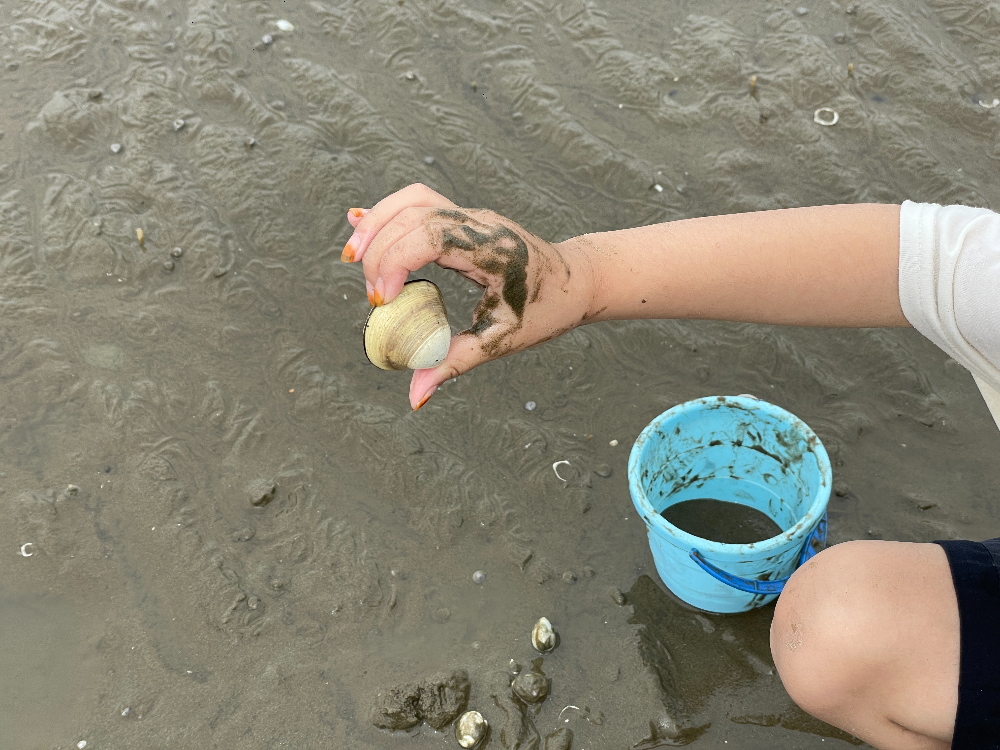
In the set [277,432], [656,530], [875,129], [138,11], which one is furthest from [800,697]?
[138,11]

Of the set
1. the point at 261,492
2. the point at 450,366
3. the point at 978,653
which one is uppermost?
the point at 450,366

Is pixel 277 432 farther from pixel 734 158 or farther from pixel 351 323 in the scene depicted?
pixel 734 158

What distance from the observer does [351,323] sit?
2.98 metres

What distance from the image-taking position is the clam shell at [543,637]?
2.29m

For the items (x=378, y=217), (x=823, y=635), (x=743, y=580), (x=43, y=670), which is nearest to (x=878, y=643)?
(x=823, y=635)

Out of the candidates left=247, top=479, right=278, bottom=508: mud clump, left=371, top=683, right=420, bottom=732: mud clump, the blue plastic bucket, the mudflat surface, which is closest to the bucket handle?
the blue plastic bucket

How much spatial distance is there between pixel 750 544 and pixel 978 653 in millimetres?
585

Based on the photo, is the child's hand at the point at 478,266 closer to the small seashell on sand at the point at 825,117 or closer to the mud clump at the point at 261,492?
the mud clump at the point at 261,492

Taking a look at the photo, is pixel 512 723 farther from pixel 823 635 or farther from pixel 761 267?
pixel 761 267

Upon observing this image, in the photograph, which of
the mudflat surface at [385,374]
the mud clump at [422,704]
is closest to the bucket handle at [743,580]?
the mudflat surface at [385,374]

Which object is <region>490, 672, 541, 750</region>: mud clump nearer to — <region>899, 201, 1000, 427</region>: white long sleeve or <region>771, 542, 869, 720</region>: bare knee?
<region>771, 542, 869, 720</region>: bare knee

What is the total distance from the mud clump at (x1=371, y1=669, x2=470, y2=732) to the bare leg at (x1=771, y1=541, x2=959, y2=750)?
2.71 feet

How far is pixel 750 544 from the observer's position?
2.15 meters

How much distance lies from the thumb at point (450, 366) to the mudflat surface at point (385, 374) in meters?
0.74
